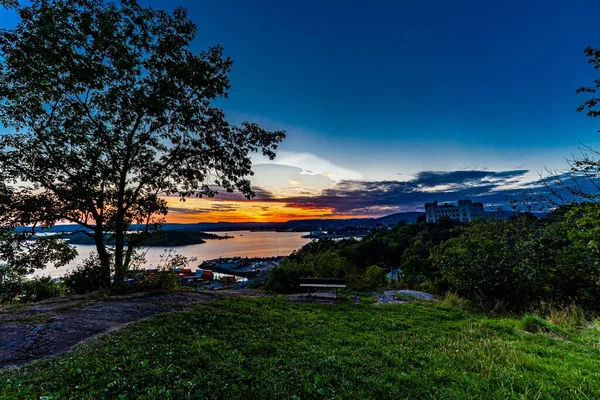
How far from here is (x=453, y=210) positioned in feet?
270

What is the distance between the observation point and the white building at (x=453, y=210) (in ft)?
264

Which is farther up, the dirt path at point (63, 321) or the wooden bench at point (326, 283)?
the dirt path at point (63, 321)

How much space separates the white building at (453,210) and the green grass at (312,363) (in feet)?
281

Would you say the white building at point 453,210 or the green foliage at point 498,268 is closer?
the green foliage at point 498,268

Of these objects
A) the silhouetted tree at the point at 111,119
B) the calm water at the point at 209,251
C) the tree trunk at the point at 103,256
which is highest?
the silhouetted tree at the point at 111,119

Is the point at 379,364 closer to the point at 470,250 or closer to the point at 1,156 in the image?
the point at 470,250

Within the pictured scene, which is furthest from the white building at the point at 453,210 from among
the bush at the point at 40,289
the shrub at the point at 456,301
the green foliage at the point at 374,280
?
the bush at the point at 40,289

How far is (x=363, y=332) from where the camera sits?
5.17 m

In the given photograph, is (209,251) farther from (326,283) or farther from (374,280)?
(326,283)

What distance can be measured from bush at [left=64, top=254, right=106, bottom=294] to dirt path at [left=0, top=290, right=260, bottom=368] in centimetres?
139

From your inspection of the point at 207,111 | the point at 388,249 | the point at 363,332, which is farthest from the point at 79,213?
the point at 388,249

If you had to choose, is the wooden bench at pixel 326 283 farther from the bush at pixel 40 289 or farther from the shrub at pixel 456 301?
the bush at pixel 40 289

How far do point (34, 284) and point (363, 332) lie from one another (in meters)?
9.93

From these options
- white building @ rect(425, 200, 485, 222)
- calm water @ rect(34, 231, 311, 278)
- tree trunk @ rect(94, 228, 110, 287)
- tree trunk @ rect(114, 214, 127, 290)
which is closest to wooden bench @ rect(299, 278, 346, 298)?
calm water @ rect(34, 231, 311, 278)
